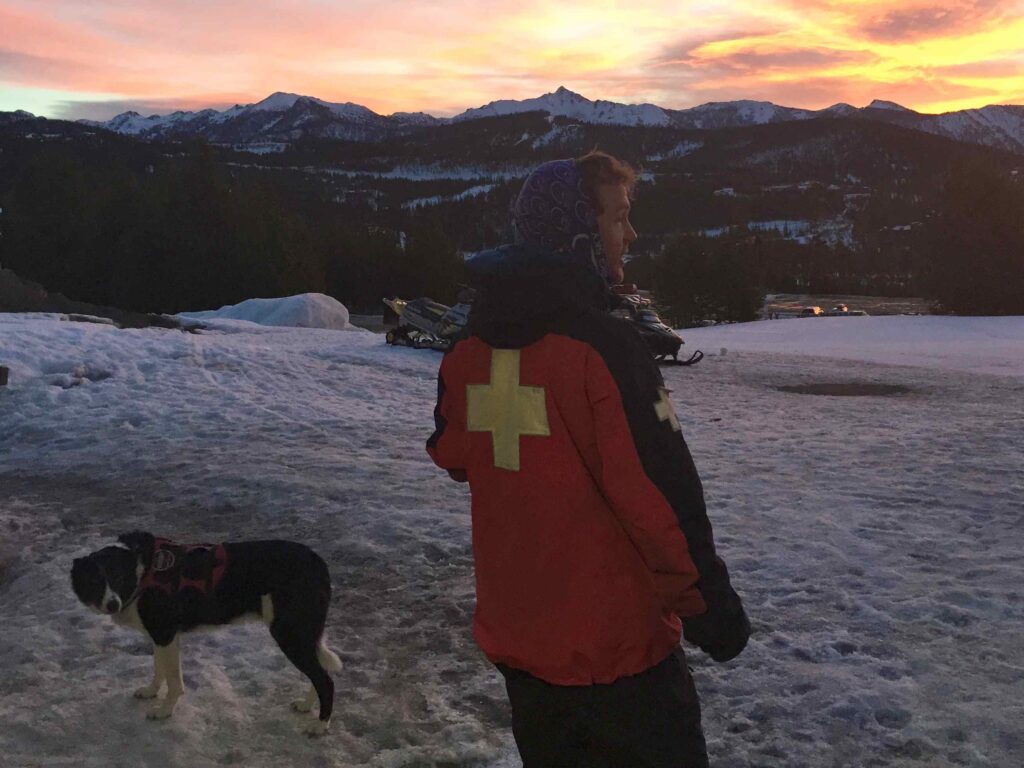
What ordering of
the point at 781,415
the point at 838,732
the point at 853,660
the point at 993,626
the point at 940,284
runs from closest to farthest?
1. the point at 838,732
2. the point at 853,660
3. the point at 993,626
4. the point at 781,415
5. the point at 940,284

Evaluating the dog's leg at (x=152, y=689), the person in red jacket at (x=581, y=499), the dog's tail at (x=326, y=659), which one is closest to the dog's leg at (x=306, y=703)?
the dog's tail at (x=326, y=659)

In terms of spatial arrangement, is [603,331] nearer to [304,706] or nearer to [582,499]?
[582,499]

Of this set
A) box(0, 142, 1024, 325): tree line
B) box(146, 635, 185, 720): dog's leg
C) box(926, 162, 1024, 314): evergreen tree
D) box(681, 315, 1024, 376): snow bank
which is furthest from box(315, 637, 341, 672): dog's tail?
box(0, 142, 1024, 325): tree line

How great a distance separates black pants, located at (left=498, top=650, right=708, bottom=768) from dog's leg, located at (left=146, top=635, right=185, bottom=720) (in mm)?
2089

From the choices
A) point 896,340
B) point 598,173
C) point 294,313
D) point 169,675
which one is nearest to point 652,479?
point 598,173

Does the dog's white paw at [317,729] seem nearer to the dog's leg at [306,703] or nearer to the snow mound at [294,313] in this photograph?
the dog's leg at [306,703]

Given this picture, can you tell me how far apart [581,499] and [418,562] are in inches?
149

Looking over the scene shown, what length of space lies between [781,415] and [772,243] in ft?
488

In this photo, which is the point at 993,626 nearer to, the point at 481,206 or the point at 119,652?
the point at 119,652

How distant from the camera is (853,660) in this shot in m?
4.20

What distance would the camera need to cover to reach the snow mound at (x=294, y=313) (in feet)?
90.8

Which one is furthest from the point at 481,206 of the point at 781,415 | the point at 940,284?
the point at 781,415

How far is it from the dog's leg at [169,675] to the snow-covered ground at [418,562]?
74 mm

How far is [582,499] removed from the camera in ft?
6.59
